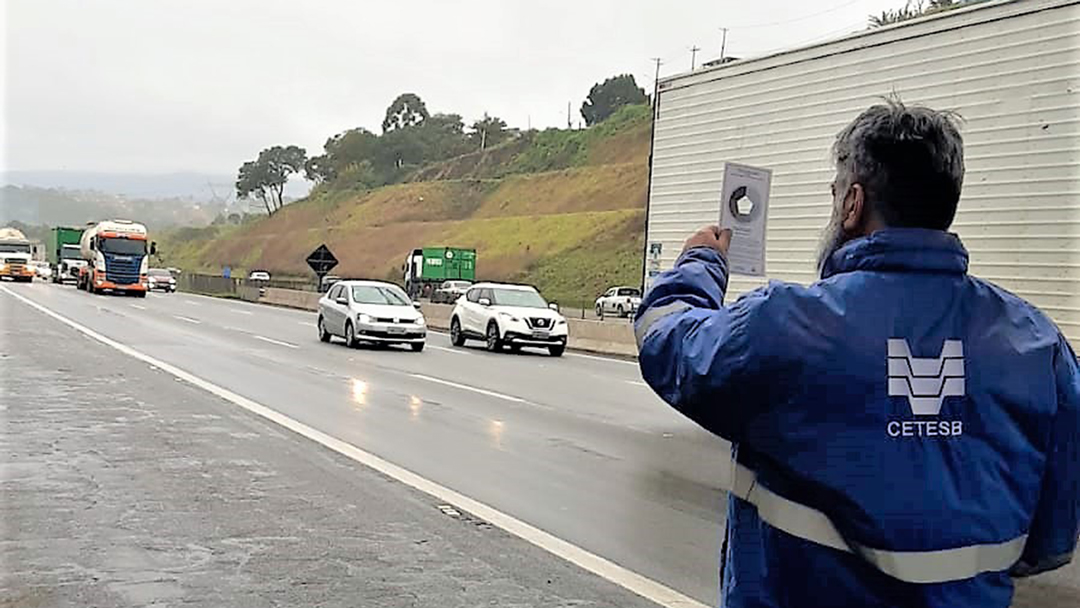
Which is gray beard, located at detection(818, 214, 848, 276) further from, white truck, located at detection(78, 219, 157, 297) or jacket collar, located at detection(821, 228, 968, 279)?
white truck, located at detection(78, 219, 157, 297)

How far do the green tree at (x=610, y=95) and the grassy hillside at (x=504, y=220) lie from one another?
17449 millimetres

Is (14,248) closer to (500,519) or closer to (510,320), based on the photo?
(510,320)

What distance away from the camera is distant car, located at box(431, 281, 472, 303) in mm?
55341

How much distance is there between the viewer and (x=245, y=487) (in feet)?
30.2

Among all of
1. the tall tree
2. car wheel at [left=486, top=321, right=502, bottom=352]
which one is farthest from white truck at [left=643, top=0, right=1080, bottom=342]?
the tall tree

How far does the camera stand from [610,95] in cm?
14375

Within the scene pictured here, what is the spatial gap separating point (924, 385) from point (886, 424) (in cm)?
10

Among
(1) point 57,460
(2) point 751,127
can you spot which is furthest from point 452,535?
(2) point 751,127

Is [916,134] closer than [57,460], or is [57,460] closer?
[916,134]

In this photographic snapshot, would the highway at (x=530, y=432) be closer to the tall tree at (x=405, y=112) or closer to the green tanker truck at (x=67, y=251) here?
the green tanker truck at (x=67, y=251)

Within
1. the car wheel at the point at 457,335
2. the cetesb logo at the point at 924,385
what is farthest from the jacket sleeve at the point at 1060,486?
the car wheel at the point at 457,335

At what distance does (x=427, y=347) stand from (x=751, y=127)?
16.5 metres

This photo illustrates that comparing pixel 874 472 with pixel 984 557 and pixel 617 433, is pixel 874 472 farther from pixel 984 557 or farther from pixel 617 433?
pixel 617 433

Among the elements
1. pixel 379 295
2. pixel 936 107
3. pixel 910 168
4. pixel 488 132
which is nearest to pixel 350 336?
pixel 379 295
